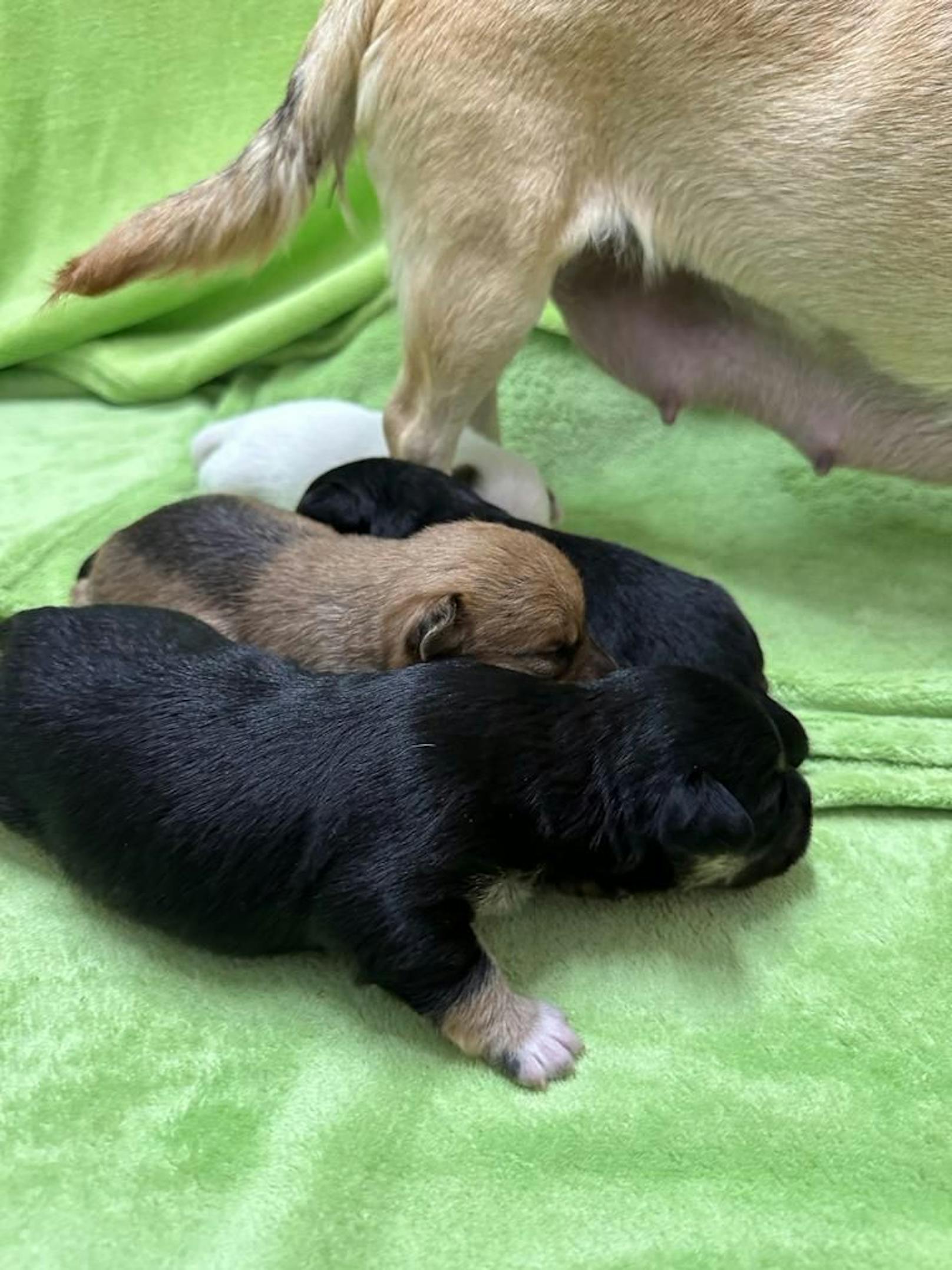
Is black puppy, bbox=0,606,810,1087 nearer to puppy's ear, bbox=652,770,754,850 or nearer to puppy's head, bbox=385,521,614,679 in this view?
puppy's ear, bbox=652,770,754,850

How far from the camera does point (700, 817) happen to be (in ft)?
4.20

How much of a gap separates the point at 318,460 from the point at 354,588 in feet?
2.00

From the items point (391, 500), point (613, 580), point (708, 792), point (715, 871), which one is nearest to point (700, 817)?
point (708, 792)

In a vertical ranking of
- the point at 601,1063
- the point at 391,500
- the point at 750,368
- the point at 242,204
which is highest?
the point at 242,204

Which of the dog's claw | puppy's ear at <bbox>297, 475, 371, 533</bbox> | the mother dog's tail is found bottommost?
puppy's ear at <bbox>297, 475, 371, 533</bbox>

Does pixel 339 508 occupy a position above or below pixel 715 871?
above

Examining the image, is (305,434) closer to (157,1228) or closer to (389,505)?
(389,505)

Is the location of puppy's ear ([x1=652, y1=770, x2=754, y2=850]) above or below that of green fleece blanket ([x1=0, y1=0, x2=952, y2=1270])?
above

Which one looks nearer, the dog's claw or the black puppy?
the black puppy

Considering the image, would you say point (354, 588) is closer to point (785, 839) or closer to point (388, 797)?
point (388, 797)

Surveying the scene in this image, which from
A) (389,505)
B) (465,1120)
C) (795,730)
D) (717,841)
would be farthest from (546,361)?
(465,1120)

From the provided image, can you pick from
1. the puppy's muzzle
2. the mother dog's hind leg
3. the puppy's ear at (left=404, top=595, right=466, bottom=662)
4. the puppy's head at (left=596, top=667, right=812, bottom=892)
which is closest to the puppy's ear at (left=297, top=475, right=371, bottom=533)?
the mother dog's hind leg

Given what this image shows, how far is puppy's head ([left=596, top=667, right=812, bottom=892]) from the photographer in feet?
4.25

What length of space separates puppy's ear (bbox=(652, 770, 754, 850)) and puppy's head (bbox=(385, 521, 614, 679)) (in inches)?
13.8
